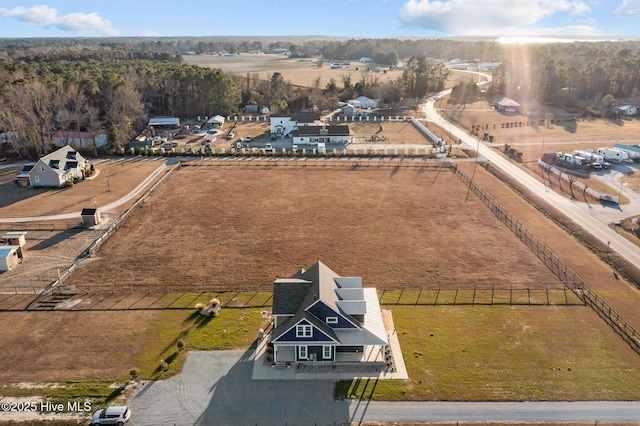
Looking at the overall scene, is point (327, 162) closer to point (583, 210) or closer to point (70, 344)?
point (583, 210)

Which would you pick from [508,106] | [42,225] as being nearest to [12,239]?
[42,225]

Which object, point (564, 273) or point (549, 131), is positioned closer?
point (564, 273)

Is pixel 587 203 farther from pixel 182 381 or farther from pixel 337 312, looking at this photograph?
pixel 182 381

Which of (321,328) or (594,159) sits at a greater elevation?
(594,159)

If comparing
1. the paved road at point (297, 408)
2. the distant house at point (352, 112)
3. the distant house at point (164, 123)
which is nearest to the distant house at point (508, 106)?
the distant house at point (352, 112)

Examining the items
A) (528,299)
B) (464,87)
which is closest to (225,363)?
(528,299)

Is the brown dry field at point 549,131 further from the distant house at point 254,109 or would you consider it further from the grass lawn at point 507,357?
the grass lawn at point 507,357
